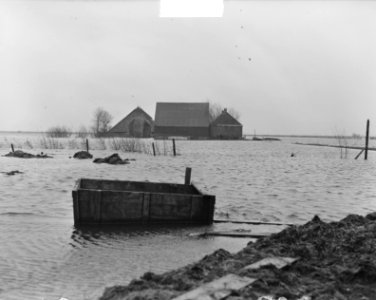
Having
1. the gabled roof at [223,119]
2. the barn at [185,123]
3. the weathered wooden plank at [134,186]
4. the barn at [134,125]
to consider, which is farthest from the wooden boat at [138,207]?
the gabled roof at [223,119]

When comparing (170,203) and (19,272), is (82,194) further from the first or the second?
(19,272)

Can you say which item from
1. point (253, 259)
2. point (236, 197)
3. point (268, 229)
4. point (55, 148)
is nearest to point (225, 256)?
point (253, 259)

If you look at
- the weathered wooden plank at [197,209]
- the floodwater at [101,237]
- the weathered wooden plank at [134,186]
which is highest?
the weathered wooden plank at [134,186]

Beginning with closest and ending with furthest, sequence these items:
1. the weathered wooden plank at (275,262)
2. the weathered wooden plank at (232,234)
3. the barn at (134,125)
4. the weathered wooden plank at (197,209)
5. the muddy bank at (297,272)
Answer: the muddy bank at (297,272) → the weathered wooden plank at (275,262) → the weathered wooden plank at (232,234) → the weathered wooden plank at (197,209) → the barn at (134,125)

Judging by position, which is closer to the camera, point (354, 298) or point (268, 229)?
point (354, 298)

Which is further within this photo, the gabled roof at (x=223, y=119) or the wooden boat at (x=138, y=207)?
the gabled roof at (x=223, y=119)

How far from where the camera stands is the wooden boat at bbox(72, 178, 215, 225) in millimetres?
10219

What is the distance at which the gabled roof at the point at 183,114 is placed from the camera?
102 meters

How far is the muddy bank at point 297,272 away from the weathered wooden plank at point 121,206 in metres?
4.30

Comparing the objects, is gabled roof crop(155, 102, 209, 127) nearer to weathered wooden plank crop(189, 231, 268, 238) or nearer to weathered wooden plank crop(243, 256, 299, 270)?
weathered wooden plank crop(189, 231, 268, 238)

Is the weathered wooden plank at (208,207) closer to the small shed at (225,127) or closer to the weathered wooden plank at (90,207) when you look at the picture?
the weathered wooden plank at (90,207)

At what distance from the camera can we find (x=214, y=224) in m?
10.7

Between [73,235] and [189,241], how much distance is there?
2570 millimetres

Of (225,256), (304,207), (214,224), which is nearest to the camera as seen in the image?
→ (225,256)
